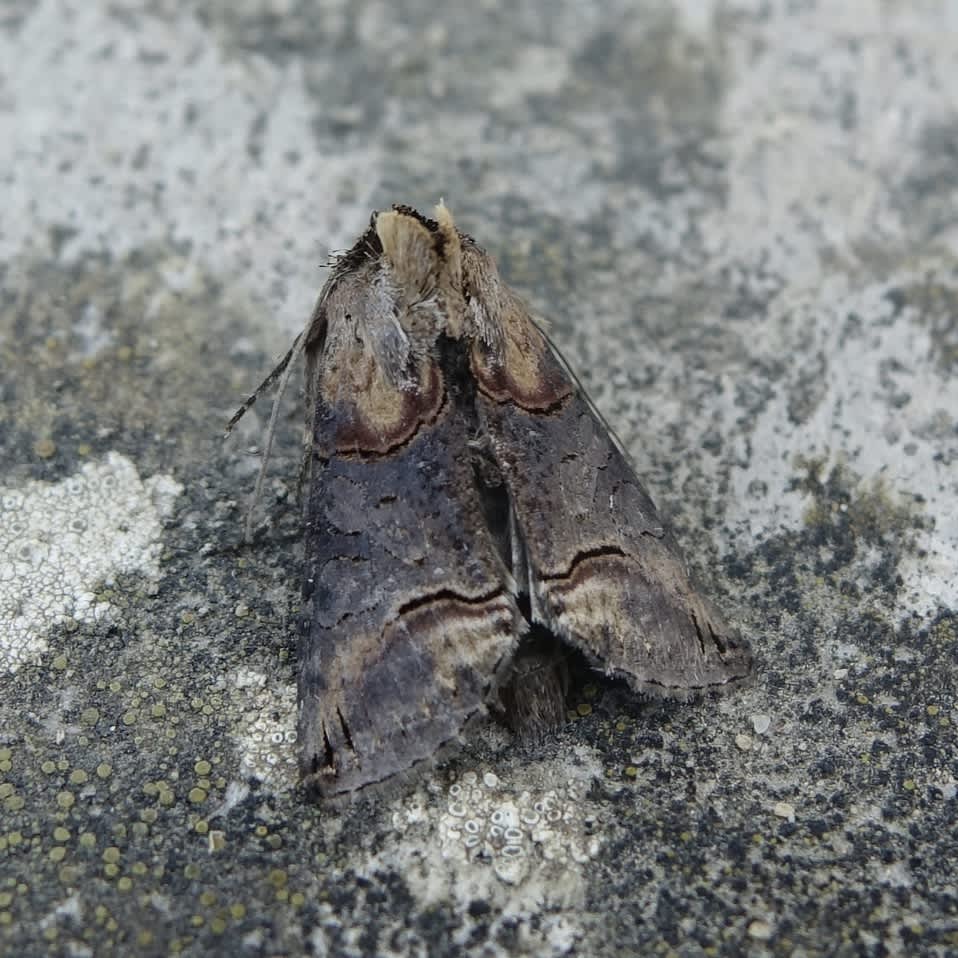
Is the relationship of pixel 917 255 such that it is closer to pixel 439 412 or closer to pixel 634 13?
pixel 634 13

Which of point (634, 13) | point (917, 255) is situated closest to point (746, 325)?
point (917, 255)

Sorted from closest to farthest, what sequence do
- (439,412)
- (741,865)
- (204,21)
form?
(741,865)
(439,412)
(204,21)

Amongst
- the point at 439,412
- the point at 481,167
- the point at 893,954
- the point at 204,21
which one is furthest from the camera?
the point at 204,21

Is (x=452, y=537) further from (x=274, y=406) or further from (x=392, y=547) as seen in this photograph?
(x=274, y=406)

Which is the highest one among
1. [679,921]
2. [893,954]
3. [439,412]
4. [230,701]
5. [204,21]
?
[204,21]

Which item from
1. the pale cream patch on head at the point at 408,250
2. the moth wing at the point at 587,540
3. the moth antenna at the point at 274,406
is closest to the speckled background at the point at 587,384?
the moth antenna at the point at 274,406

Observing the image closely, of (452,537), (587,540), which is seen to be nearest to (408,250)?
(452,537)

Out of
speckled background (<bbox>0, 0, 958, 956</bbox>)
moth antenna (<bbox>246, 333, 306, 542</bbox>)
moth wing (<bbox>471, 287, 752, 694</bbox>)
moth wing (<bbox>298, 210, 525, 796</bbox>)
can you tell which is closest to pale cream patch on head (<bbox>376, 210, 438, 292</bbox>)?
moth wing (<bbox>298, 210, 525, 796</bbox>)

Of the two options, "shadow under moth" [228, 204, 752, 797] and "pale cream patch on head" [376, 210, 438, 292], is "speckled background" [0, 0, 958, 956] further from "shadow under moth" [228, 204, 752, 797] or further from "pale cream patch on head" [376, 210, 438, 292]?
"pale cream patch on head" [376, 210, 438, 292]
